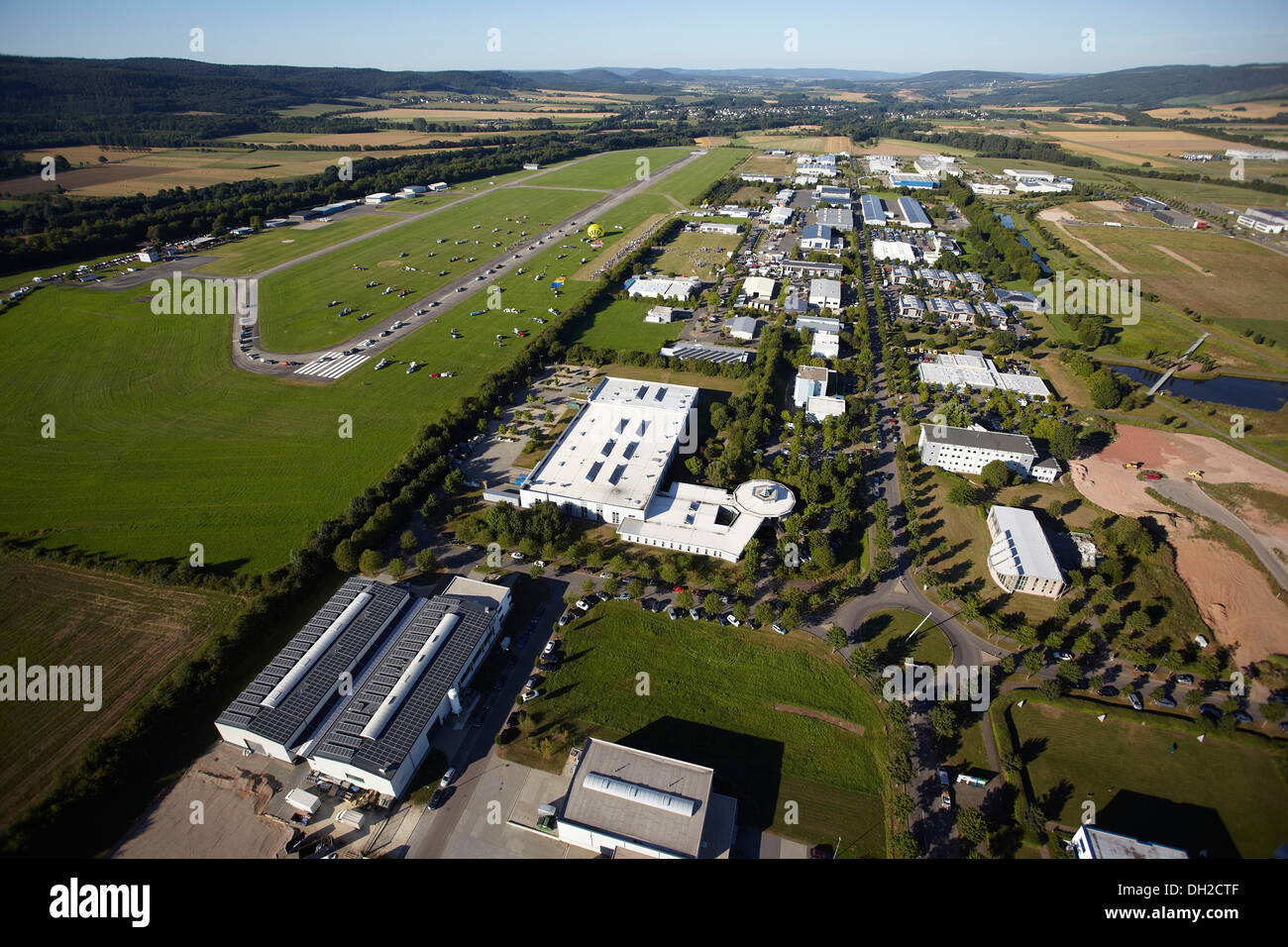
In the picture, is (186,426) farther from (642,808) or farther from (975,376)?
(975,376)

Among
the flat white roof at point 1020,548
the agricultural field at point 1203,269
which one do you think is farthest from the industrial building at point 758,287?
the agricultural field at point 1203,269

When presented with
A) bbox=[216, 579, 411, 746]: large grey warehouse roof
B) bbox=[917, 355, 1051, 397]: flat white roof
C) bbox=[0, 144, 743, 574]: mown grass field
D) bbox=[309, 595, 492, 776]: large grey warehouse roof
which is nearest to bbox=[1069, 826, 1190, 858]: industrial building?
bbox=[309, 595, 492, 776]: large grey warehouse roof

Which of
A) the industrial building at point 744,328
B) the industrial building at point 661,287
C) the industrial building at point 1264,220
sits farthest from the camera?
the industrial building at point 1264,220

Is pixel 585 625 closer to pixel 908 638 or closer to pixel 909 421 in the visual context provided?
pixel 908 638

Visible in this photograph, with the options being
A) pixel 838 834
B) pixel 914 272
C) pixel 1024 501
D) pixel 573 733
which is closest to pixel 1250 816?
pixel 838 834

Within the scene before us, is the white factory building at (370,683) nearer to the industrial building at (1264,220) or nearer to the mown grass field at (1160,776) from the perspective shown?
the mown grass field at (1160,776)

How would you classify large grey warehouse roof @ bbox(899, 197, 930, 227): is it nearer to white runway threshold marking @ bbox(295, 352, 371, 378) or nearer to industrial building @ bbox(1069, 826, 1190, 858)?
white runway threshold marking @ bbox(295, 352, 371, 378)

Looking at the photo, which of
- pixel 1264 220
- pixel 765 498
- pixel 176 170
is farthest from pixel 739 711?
pixel 176 170
